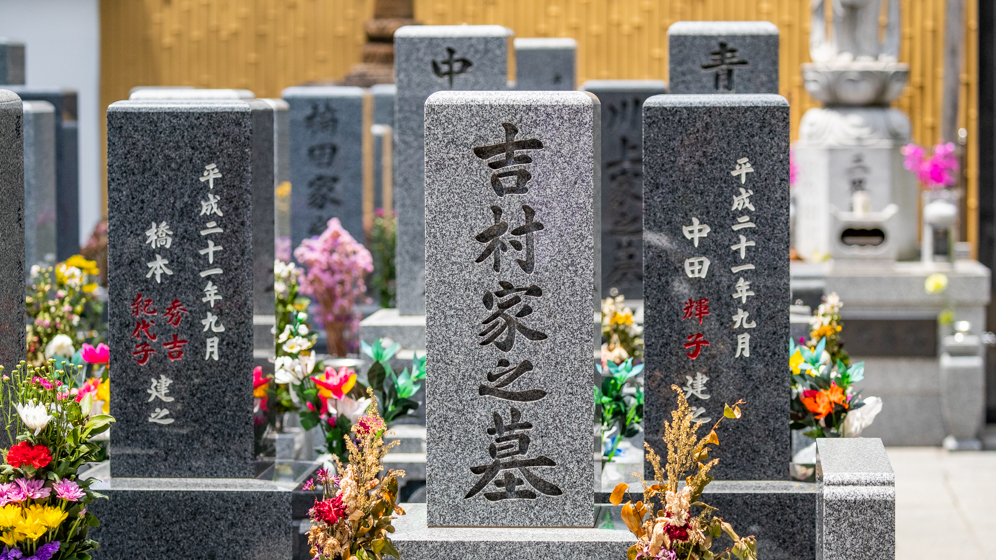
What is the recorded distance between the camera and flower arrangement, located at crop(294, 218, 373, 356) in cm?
709

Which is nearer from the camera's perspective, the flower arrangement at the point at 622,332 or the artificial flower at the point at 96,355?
the artificial flower at the point at 96,355

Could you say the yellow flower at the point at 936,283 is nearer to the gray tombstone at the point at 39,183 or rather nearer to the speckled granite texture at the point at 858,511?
the speckled granite texture at the point at 858,511

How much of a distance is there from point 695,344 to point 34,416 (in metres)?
1.94

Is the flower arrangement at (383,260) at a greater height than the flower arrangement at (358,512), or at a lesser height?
greater

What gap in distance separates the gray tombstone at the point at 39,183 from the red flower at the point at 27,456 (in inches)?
133

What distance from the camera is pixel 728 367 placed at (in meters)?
3.98

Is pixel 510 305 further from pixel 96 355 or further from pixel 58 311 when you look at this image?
pixel 58 311

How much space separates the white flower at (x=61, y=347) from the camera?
16.5ft

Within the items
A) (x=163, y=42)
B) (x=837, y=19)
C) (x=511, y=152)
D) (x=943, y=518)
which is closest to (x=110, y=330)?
(x=511, y=152)

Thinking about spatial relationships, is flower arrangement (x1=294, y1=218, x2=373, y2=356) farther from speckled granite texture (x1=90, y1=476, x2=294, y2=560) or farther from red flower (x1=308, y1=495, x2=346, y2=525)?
red flower (x1=308, y1=495, x2=346, y2=525)

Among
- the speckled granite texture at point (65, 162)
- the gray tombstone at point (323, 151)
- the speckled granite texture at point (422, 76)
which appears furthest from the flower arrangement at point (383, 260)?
the speckled granite texture at point (422, 76)

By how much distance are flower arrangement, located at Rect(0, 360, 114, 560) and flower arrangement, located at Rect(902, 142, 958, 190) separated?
17.7 ft

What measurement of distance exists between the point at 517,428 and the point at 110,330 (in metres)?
1.39

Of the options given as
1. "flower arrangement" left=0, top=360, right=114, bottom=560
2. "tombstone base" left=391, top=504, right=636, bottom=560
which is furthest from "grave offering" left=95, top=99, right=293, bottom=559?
"tombstone base" left=391, top=504, right=636, bottom=560
